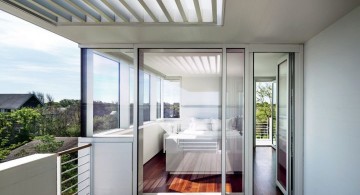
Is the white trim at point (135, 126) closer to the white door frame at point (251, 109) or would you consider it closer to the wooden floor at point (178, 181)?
the white door frame at point (251, 109)

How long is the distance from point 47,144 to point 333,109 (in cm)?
371

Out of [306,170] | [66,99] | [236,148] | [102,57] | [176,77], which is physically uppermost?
[102,57]

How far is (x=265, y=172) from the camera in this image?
5316 mm

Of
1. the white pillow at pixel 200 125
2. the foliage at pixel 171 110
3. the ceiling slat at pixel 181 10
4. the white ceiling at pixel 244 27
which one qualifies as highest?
the ceiling slat at pixel 181 10

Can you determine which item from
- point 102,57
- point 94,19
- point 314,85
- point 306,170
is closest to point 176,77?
point 102,57

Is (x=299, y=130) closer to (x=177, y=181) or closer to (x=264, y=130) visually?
(x=177, y=181)

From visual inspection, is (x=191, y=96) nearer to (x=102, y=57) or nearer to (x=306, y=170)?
(x=102, y=57)

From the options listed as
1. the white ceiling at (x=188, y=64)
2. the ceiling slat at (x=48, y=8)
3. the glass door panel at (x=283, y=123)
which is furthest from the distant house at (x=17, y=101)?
the glass door panel at (x=283, y=123)

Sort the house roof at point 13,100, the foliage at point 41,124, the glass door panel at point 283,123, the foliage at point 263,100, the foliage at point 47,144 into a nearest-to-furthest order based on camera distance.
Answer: the house roof at point 13,100
the foliage at point 41,124
the foliage at point 47,144
the glass door panel at point 283,123
the foliage at point 263,100

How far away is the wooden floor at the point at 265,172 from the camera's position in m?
4.27

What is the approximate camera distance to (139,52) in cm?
395

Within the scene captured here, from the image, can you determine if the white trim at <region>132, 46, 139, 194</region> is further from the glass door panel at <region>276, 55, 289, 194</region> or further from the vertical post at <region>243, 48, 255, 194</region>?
the glass door panel at <region>276, 55, 289, 194</region>

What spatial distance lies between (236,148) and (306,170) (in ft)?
3.20

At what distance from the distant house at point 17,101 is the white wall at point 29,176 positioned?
85cm
